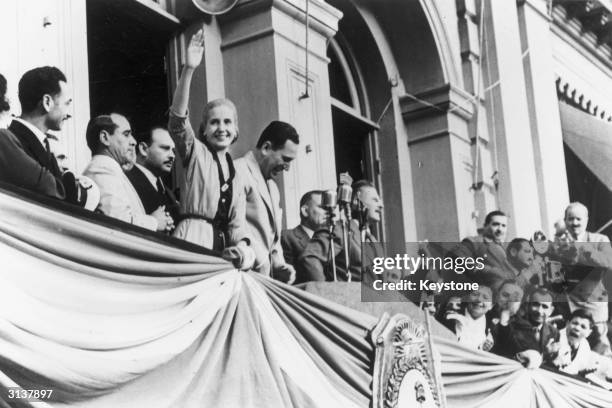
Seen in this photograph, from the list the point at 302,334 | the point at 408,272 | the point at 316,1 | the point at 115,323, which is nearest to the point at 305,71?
the point at 316,1

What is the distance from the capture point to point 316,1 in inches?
350

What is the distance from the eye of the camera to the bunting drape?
18.2 ft

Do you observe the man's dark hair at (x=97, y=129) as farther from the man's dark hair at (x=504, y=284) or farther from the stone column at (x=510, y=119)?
the stone column at (x=510, y=119)

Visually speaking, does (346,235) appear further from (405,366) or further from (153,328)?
(153,328)

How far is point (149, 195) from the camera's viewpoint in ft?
22.3

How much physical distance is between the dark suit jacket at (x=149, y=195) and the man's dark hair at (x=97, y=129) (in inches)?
9.3

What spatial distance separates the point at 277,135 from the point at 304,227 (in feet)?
2.22

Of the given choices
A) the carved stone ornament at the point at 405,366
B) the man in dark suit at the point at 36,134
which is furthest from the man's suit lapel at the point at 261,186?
the man in dark suit at the point at 36,134

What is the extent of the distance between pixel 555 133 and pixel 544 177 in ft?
2.19

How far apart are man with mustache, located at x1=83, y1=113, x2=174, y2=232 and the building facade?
16cm

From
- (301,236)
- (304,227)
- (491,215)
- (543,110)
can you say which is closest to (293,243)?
(301,236)

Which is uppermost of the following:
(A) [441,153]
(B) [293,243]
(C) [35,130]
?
(A) [441,153]

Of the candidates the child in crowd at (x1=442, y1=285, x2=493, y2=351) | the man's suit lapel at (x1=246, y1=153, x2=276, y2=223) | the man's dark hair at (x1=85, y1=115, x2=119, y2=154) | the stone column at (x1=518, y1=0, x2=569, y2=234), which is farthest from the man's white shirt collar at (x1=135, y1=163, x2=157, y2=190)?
the stone column at (x1=518, y1=0, x2=569, y2=234)

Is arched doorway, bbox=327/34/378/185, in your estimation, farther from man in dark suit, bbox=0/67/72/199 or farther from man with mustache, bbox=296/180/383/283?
man in dark suit, bbox=0/67/72/199
